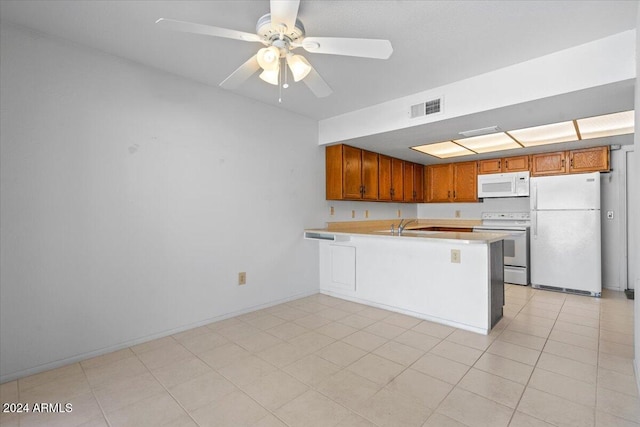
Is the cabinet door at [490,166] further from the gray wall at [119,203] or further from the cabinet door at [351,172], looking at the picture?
the gray wall at [119,203]

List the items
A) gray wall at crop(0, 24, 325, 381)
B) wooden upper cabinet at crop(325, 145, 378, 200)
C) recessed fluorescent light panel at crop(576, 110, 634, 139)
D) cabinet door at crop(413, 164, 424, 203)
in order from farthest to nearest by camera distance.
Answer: cabinet door at crop(413, 164, 424, 203) < wooden upper cabinet at crop(325, 145, 378, 200) < recessed fluorescent light panel at crop(576, 110, 634, 139) < gray wall at crop(0, 24, 325, 381)

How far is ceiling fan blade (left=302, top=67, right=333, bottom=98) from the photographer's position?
2.05 metres

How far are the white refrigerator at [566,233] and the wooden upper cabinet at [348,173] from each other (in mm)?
2432

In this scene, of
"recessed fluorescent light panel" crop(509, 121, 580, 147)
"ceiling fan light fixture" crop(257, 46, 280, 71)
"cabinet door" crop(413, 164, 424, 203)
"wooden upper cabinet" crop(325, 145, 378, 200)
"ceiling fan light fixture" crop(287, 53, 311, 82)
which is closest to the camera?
"ceiling fan light fixture" crop(257, 46, 280, 71)

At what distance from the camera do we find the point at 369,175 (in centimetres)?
463

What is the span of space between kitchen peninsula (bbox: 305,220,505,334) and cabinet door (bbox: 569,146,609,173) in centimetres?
237

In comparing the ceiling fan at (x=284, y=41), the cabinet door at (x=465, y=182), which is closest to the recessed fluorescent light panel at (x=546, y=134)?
the cabinet door at (x=465, y=182)

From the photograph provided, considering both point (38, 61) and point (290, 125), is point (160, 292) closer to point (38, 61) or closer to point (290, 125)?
point (38, 61)

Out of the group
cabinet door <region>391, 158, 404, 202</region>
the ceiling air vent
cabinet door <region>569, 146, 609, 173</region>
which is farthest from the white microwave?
the ceiling air vent

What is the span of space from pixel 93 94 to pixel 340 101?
2298 millimetres

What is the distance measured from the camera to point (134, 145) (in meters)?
2.63

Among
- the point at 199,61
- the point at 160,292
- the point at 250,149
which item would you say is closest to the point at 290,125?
the point at 250,149

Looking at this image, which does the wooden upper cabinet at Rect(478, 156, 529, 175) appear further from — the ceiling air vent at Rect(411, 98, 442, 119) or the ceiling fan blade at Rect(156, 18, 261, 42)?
the ceiling fan blade at Rect(156, 18, 261, 42)

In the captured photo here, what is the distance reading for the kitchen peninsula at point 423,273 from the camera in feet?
9.40
